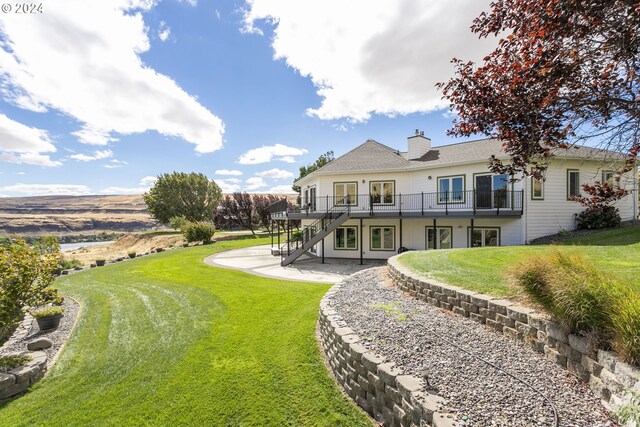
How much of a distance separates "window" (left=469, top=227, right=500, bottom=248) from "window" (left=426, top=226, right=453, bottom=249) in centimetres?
122

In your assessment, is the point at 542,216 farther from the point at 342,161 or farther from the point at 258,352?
the point at 258,352

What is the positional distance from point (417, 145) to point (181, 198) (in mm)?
39092

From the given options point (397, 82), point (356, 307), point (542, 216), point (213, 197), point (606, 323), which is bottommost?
point (356, 307)

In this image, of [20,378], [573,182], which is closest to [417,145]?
[573,182]

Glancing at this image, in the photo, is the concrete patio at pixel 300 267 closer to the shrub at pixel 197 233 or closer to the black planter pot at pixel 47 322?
the black planter pot at pixel 47 322

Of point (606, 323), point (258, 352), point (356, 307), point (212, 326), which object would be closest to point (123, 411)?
point (258, 352)

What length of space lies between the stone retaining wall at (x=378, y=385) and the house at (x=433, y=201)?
1085cm

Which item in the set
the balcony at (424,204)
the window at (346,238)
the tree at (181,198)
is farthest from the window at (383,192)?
the tree at (181,198)

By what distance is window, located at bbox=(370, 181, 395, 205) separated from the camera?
57.8 ft

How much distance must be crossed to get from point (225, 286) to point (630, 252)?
12.7 m

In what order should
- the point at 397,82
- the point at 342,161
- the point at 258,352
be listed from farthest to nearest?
1. the point at 342,161
2. the point at 397,82
3. the point at 258,352

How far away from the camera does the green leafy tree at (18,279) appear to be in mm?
5836

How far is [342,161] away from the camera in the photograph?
19.4 meters

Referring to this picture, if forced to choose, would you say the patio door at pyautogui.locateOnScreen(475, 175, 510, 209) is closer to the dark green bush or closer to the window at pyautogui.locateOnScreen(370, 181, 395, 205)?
the window at pyautogui.locateOnScreen(370, 181, 395, 205)
